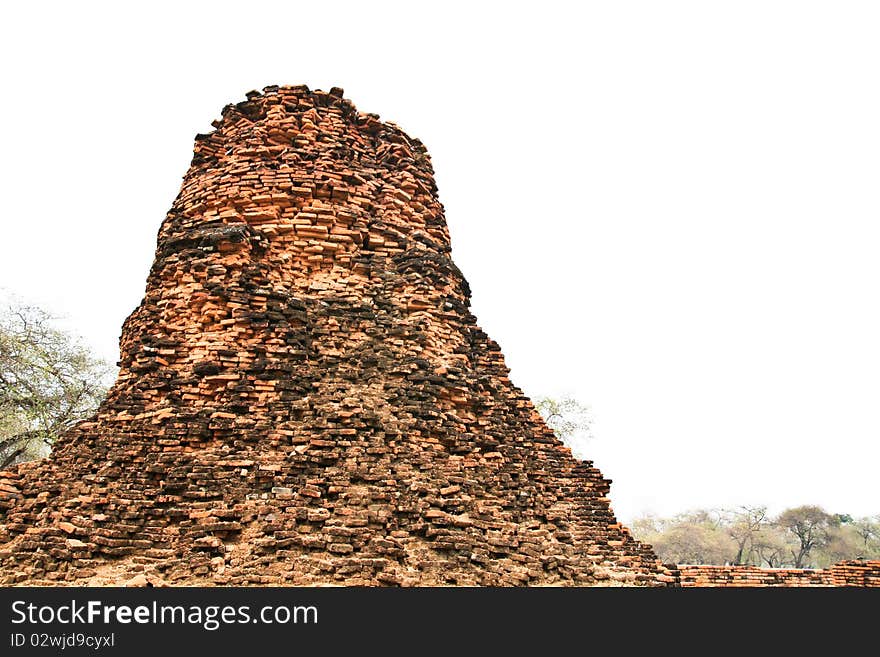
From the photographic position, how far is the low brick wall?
41.8 ft

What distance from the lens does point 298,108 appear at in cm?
1077

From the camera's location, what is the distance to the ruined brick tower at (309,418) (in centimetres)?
690

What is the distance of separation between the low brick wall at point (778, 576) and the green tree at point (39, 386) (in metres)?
18.5

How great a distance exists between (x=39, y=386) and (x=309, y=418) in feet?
57.7

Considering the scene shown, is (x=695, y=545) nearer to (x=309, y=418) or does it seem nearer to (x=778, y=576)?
(x=778, y=576)

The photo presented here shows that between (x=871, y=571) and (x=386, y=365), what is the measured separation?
14.6 metres

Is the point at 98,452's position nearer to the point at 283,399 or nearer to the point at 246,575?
the point at 283,399

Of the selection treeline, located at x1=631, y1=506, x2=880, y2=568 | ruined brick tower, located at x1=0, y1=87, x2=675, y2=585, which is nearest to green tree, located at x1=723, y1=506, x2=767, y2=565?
treeline, located at x1=631, y1=506, x2=880, y2=568

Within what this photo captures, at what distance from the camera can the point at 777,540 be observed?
48500 millimetres

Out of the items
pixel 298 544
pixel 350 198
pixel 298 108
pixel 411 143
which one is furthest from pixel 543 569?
pixel 298 108

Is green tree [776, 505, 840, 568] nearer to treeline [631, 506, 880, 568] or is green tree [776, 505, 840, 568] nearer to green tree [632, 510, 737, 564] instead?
treeline [631, 506, 880, 568]

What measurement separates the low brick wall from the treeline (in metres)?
28.7

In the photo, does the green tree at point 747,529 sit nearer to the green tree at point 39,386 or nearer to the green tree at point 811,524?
the green tree at point 811,524

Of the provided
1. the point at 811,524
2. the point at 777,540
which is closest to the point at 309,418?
the point at 811,524
